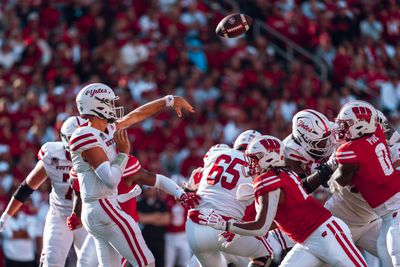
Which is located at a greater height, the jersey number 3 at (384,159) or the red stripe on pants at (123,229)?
the red stripe on pants at (123,229)

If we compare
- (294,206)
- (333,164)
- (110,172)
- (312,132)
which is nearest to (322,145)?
(312,132)

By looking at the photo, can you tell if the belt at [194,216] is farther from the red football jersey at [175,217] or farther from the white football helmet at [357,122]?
the red football jersey at [175,217]

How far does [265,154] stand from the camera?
823 cm

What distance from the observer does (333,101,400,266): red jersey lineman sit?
871 cm

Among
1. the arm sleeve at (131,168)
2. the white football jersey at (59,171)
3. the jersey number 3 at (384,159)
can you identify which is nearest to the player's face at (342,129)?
the jersey number 3 at (384,159)

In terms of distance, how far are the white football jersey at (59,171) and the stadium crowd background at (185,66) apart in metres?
4.53

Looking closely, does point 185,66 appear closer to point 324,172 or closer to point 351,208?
point 351,208

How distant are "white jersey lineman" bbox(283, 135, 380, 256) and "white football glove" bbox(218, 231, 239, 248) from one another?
43.2 inches

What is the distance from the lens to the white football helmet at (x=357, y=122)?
29.1 feet

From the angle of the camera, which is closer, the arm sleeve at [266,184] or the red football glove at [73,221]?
the arm sleeve at [266,184]

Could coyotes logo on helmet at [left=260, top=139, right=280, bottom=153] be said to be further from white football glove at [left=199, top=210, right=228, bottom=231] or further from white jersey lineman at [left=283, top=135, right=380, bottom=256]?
white jersey lineman at [left=283, top=135, right=380, bottom=256]

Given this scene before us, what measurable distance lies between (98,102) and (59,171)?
1.56m

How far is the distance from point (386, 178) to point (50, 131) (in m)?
7.16

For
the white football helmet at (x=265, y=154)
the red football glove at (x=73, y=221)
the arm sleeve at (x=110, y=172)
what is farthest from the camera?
the red football glove at (x=73, y=221)
